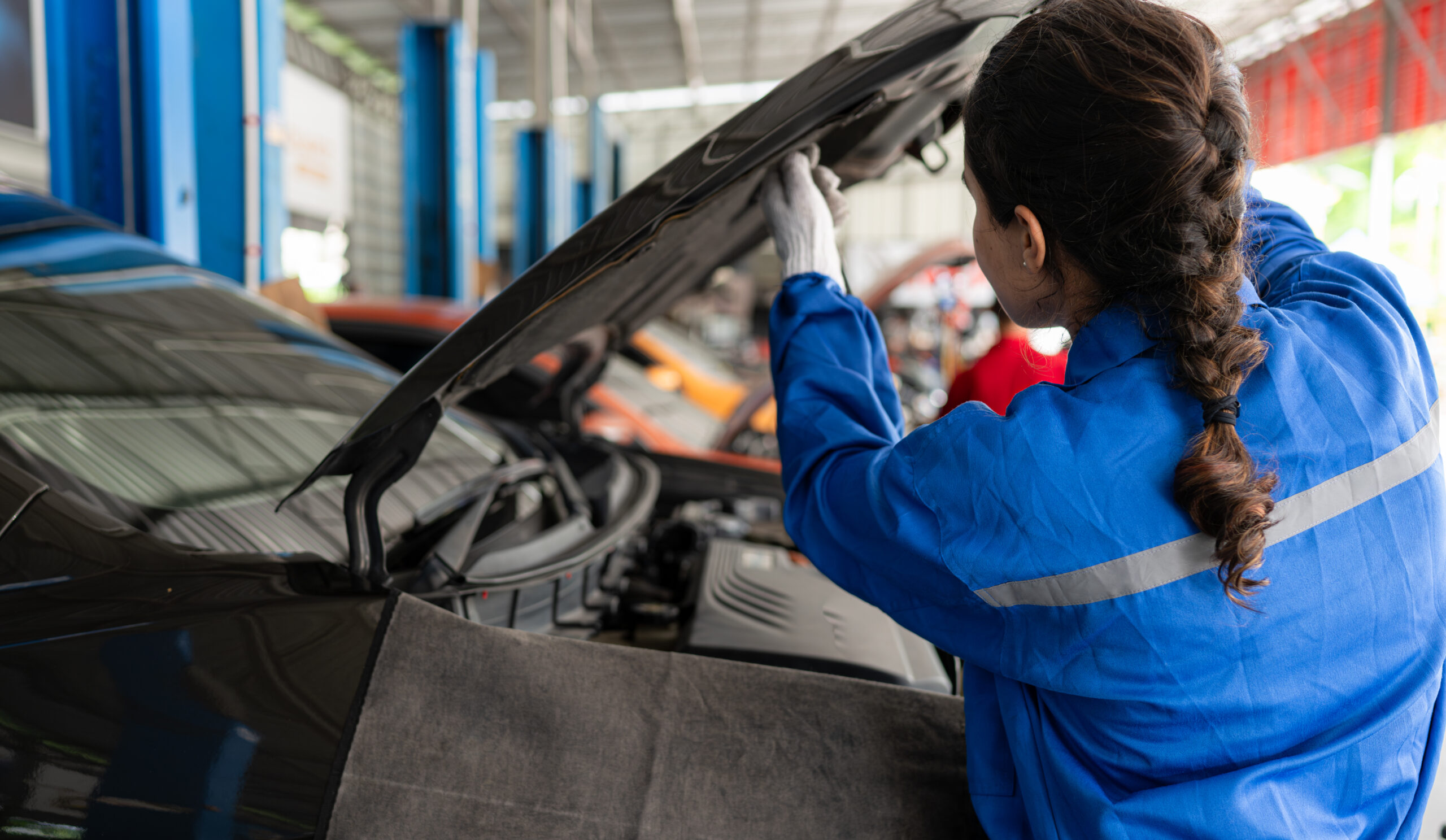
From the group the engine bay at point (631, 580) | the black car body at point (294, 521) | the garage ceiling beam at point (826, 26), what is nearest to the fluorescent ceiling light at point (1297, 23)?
the garage ceiling beam at point (826, 26)

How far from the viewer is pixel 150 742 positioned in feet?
2.89

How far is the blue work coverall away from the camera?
2.42 feet

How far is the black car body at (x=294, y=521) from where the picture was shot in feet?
2.91

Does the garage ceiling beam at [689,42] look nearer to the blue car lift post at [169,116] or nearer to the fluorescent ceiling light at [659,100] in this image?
the fluorescent ceiling light at [659,100]

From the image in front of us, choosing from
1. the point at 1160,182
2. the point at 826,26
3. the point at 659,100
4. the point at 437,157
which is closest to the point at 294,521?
the point at 1160,182

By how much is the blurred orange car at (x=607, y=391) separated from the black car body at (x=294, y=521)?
4.03 ft

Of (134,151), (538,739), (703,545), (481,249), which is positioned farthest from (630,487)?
(481,249)

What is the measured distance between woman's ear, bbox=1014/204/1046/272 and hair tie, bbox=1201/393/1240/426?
204 millimetres

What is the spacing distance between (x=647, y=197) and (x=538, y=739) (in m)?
0.58

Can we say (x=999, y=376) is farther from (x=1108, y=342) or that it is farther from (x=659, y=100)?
(x=659, y=100)

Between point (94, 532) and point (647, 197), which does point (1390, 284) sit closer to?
point (647, 197)

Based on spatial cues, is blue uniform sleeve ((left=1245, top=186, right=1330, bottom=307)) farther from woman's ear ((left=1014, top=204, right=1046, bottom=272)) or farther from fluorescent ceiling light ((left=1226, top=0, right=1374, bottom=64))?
fluorescent ceiling light ((left=1226, top=0, right=1374, bottom=64))

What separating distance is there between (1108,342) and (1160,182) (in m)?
0.14

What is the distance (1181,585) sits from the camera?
28.9 inches
